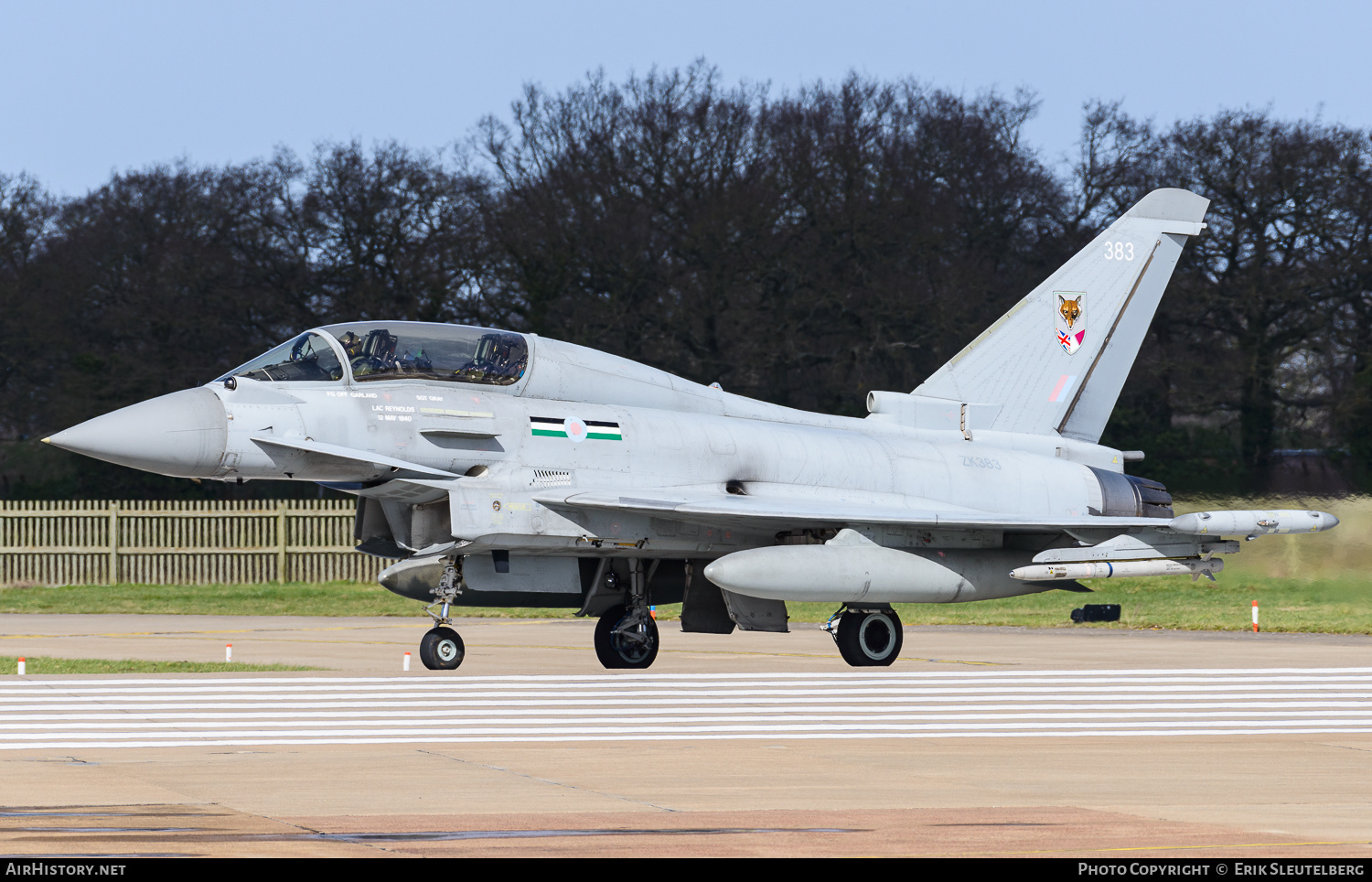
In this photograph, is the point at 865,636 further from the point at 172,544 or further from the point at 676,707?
the point at 172,544

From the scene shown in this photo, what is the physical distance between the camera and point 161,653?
18.4 metres

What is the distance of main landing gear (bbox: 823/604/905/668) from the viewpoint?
16.2 m

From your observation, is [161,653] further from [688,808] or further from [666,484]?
[688,808]

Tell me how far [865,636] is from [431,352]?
5.24 meters

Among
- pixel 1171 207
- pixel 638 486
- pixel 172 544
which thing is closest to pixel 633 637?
pixel 638 486

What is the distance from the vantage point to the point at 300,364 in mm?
14555

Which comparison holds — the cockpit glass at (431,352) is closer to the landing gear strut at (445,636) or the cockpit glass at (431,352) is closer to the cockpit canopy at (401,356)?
the cockpit canopy at (401,356)

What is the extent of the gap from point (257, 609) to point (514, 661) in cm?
1176

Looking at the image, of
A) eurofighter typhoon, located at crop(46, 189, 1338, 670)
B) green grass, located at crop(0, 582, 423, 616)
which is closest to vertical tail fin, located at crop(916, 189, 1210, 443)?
eurofighter typhoon, located at crop(46, 189, 1338, 670)

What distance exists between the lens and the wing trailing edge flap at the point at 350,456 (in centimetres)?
1408

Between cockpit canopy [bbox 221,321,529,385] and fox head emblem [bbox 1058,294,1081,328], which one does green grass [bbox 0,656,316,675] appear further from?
fox head emblem [bbox 1058,294,1081,328]

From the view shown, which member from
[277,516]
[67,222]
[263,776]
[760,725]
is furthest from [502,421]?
[67,222]

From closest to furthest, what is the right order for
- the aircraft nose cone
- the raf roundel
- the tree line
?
the aircraft nose cone
the raf roundel
the tree line

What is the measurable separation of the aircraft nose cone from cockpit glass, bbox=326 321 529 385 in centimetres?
138
